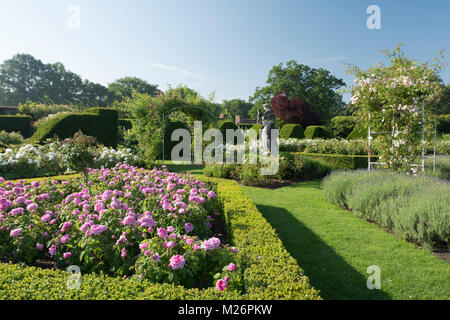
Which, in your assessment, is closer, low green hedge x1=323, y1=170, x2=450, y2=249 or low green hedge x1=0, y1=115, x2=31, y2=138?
low green hedge x1=323, y1=170, x2=450, y2=249

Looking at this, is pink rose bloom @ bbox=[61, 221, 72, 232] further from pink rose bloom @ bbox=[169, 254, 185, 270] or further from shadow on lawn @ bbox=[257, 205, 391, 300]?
shadow on lawn @ bbox=[257, 205, 391, 300]

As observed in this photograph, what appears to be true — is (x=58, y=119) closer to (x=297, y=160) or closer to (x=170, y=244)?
(x=297, y=160)

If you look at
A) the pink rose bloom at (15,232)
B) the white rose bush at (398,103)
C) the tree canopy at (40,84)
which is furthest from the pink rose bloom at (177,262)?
the tree canopy at (40,84)

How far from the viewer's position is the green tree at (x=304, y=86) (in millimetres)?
35156

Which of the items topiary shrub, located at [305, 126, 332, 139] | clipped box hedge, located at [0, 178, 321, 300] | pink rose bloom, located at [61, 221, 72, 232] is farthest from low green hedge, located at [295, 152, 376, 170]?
topiary shrub, located at [305, 126, 332, 139]

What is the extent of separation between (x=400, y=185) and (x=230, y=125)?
1425 cm

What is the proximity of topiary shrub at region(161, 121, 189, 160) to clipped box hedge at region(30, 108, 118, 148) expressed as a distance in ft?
8.17

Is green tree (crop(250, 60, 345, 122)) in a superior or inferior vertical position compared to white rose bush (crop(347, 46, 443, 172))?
superior

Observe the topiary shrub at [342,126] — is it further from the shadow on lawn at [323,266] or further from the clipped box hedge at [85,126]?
the shadow on lawn at [323,266]

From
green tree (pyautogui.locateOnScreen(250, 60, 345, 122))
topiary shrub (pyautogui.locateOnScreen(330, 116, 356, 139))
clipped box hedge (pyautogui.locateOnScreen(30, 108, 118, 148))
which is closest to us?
clipped box hedge (pyautogui.locateOnScreen(30, 108, 118, 148))

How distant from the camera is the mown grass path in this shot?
285 centimetres

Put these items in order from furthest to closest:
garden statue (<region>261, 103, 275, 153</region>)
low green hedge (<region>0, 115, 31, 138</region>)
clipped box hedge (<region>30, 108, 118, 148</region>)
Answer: low green hedge (<region>0, 115, 31, 138</region>), clipped box hedge (<region>30, 108, 118, 148</region>), garden statue (<region>261, 103, 275, 153</region>)

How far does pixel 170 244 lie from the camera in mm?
2279

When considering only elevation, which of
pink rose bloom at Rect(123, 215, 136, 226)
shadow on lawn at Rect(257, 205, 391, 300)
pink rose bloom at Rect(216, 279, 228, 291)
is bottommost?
shadow on lawn at Rect(257, 205, 391, 300)
